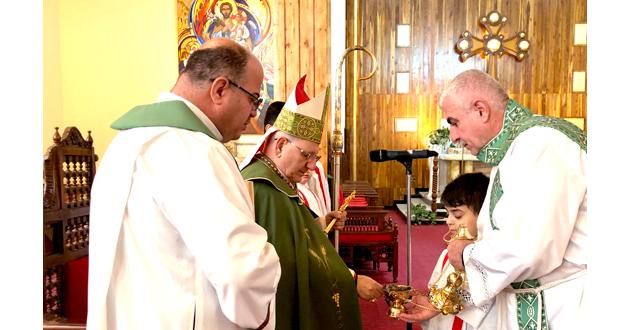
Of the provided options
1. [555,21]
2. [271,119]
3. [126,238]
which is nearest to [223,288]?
[126,238]

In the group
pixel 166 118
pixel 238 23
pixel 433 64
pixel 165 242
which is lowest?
pixel 165 242

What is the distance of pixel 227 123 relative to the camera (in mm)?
1574

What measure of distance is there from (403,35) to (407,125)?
2.23 meters

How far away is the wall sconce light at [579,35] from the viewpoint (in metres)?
12.8

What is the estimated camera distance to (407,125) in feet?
41.5

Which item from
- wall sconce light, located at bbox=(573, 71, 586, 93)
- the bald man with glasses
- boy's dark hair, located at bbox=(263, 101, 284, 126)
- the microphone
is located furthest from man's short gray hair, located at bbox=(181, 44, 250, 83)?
wall sconce light, located at bbox=(573, 71, 586, 93)

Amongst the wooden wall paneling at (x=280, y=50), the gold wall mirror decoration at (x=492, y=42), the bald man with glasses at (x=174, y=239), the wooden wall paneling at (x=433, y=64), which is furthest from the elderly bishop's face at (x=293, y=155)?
the gold wall mirror decoration at (x=492, y=42)

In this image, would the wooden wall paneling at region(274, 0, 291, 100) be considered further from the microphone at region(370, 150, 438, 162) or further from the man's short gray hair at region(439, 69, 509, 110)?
the man's short gray hair at region(439, 69, 509, 110)

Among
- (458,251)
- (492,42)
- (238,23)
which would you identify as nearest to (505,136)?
(458,251)

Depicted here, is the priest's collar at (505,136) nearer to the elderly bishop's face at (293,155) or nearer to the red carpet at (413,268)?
the elderly bishop's face at (293,155)

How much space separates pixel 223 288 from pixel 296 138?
1.07 m

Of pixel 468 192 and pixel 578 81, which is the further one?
pixel 578 81

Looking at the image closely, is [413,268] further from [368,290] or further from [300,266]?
[300,266]
